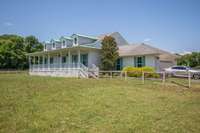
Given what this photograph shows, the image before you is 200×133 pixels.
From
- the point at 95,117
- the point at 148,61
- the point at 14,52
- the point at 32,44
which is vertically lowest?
the point at 95,117

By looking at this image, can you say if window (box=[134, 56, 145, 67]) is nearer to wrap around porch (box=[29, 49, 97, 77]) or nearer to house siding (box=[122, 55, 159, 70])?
house siding (box=[122, 55, 159, 70])

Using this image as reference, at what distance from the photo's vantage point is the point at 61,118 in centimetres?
559

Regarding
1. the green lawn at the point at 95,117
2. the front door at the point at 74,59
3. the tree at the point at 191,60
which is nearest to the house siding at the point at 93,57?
the front door at the point at 74,59

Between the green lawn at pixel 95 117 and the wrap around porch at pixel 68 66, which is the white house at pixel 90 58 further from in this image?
the green lawn at pixel 95 117

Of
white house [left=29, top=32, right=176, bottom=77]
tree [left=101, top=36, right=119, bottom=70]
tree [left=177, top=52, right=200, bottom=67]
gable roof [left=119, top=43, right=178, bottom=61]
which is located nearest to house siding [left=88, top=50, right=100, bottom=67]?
white house [left=29, top=32, right=176, bottom=77]

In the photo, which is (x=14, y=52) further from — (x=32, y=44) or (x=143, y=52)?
(x=143, y=52)

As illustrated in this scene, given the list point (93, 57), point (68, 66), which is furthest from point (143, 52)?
point (68, 66)

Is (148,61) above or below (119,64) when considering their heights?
above

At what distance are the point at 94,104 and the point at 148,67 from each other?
16.3 m

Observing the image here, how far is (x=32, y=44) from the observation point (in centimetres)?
5775

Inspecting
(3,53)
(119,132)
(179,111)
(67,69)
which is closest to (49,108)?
(119,132)

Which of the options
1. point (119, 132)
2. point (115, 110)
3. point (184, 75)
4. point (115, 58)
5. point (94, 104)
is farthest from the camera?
point (115, 58)

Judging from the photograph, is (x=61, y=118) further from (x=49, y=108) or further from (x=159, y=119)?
(x=159, y=119)

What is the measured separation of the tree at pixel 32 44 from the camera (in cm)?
5584
